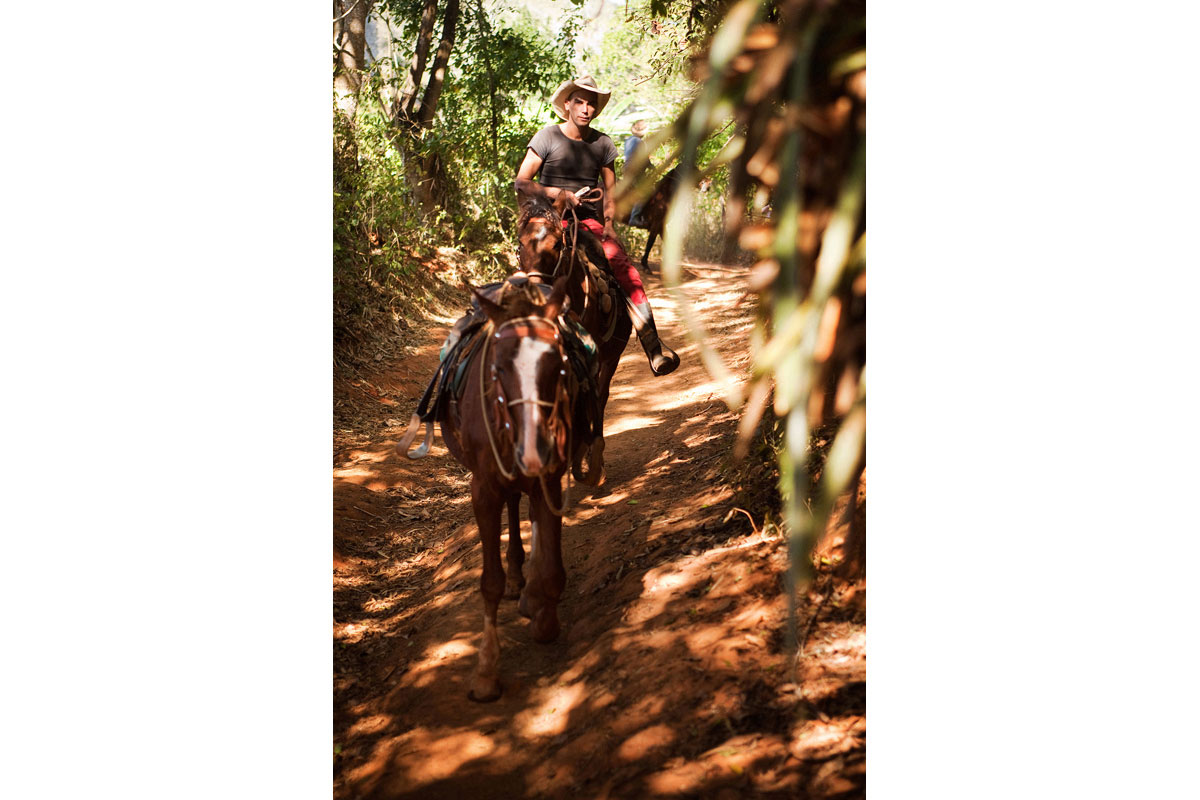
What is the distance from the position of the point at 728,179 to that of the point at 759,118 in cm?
26

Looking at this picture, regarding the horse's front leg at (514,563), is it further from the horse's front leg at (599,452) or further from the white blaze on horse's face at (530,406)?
the white blaze on horse's face at (530,406)

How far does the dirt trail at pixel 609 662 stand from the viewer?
2.47 m

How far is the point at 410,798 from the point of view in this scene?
2672 mm

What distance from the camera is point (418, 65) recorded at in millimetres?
5391

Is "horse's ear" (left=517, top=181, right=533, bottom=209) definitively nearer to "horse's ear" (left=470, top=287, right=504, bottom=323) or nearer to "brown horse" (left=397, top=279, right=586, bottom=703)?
"brown horse" (left=397, top=279, right=586, bottom=703)

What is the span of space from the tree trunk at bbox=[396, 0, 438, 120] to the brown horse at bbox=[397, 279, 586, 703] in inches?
112

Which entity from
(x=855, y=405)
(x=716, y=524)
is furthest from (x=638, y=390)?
(x=855, y=405)

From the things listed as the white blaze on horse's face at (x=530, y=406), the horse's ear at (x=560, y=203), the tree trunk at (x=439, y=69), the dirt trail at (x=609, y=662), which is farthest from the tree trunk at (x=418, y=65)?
the white blaze on horse's face at (x=530, y=406)

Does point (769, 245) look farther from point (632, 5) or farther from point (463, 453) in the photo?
point (632, 5)

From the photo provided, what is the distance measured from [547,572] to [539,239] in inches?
54.6

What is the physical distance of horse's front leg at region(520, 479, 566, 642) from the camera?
3.25 m

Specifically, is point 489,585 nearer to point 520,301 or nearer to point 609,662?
point 609,662

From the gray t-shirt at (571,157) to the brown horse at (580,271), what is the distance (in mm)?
167
